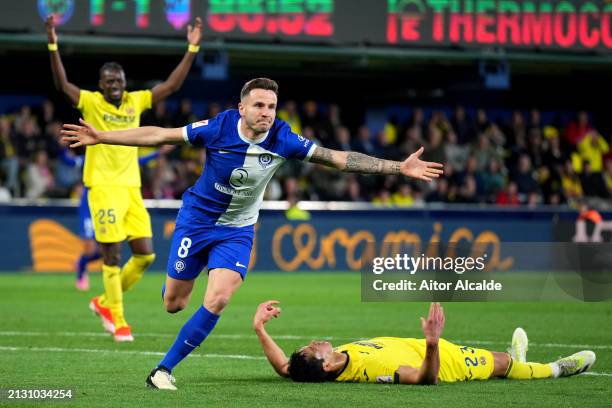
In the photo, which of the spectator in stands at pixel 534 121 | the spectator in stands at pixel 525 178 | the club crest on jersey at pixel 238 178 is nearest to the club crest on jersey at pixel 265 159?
the club crest on jersey at pixel 238 178

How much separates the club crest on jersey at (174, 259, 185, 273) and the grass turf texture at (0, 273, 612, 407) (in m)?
0.79

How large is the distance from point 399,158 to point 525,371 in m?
16.9

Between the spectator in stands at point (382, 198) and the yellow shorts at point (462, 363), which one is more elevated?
the yellow shorts at point (462, 363)

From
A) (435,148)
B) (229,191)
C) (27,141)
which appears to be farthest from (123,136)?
(435,148)

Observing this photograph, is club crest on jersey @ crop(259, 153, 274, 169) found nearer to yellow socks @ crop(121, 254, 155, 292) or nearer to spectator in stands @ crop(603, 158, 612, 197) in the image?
yellow socks @ crop(121, 254, 155, 292)

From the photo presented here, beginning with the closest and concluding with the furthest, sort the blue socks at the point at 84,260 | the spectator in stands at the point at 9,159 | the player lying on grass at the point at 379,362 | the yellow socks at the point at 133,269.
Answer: the player lying on grass at the point at 379,362, the yellow socks at the point at 133,269, the blue socks at the point at 84,260, the spectator in stands at the point at 9,159

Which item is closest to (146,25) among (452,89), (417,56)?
(417,56)

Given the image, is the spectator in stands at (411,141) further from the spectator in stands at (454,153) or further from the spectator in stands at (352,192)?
the spectator in stands at (352,192)

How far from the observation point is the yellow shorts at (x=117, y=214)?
12.1 meters

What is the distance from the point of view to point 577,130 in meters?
29.2

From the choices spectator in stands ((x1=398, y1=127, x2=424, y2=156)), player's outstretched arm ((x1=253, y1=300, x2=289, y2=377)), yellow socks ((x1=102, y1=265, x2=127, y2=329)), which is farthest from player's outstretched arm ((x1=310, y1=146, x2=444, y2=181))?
spectator in stands ((x1=398, y1=127, x2=424, y2=156))

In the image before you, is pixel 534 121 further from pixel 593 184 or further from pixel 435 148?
pixel 435 148
